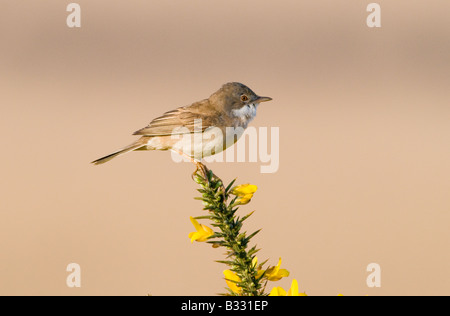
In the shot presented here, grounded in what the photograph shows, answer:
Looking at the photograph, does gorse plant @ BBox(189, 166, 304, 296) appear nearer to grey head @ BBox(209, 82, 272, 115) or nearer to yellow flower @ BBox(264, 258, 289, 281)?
yellow flower @ BBox(264, 258, 289, 281)

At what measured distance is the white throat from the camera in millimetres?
4562

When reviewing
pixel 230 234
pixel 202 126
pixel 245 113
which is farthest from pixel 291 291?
pixel 245 113

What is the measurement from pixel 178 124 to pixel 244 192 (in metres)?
1.93

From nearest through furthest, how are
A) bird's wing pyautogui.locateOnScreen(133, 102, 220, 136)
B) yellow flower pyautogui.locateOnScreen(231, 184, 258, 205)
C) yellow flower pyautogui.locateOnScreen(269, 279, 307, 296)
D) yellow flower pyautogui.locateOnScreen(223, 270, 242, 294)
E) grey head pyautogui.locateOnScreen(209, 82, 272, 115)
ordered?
yellow flower pyautogui.locateOnScreen(269, 279, 307, 296) < yellow flower pyautogui.locateOnScreen(223, 270, 242, 294) < yellow flower pyautogui.locateOnScreen(231, 184, 258, 205) < bird's wing pyautogui.locateOnScreen(133, 102, 220, 136) < grey head pyautogui.locateOnScreen(209, 82, 272, 115)

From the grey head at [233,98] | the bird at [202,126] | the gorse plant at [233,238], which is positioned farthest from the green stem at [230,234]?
the grey head at [233,98]

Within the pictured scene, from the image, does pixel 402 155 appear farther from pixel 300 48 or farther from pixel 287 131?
pixel 300 48

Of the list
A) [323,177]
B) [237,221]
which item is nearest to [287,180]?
[323,177]

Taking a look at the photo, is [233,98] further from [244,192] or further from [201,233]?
[201,233]

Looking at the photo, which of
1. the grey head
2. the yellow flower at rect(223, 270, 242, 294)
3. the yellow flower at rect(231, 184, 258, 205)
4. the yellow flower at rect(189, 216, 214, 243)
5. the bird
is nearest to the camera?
the yellow flower at rect(223, 270, 242, 294)

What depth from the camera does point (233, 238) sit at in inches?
93.3

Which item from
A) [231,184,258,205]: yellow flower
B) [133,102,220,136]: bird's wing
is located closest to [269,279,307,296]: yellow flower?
[231,184,258,205]: yellow flower

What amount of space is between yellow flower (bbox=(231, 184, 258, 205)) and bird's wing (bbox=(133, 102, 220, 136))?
1.81 m

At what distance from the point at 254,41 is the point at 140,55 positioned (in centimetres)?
301

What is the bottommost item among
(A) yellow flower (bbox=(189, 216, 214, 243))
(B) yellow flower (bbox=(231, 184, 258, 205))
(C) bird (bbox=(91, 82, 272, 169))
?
(A) yellow flower (bbox=(189, 216, 214, 243))
